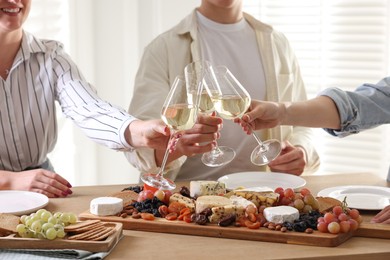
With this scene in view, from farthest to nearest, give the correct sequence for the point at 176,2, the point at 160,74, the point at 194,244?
the point at 176,2, the point at 160,74, the point at 194,244

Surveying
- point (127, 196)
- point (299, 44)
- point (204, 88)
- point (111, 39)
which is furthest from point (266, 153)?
point (111, 39)

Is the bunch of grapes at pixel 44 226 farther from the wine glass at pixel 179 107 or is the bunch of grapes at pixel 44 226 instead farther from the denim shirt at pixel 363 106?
the denim shirt at pixel 363 106

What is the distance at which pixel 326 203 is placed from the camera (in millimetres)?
2176

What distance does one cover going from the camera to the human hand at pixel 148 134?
2.42 metres

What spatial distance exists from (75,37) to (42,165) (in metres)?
1.32

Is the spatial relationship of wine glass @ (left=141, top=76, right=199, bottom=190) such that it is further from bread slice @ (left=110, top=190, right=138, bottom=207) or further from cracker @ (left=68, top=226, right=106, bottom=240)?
cracker @ (left=68, top=226, right=106, bottom=240)

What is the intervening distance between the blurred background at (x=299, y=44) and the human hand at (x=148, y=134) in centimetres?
154

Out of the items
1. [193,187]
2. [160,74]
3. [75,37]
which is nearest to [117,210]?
[193,187]

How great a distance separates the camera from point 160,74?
3.13m

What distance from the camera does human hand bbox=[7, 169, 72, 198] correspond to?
2.46m

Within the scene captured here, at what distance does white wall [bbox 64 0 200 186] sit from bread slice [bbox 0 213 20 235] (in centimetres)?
221

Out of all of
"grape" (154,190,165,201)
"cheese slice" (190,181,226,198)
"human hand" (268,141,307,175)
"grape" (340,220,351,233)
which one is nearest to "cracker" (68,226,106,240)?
"grape" (154,190,165,201)

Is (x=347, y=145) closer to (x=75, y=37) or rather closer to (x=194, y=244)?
(x=75, y=37)

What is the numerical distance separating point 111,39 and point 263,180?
1871 millimetres
